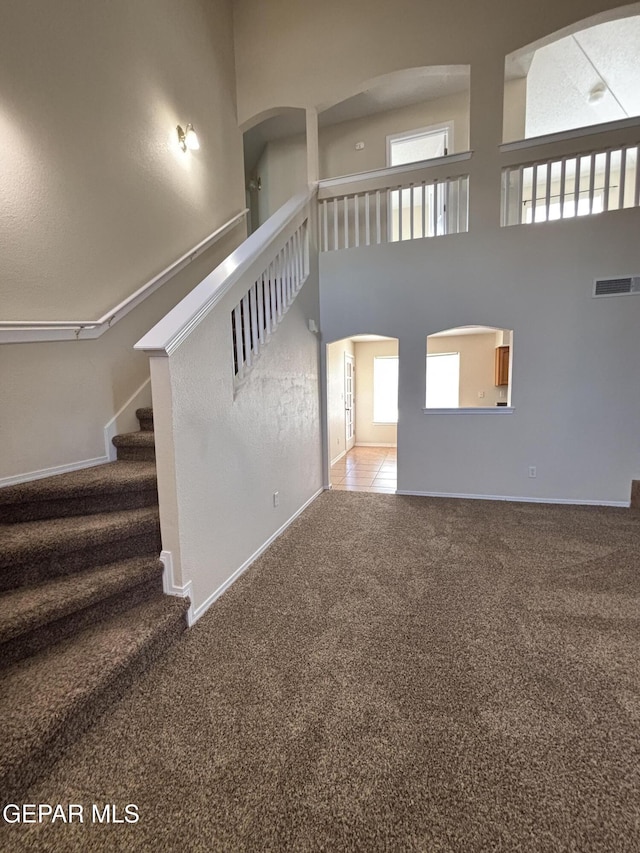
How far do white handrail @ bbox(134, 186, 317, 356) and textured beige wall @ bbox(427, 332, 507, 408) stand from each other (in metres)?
5.31

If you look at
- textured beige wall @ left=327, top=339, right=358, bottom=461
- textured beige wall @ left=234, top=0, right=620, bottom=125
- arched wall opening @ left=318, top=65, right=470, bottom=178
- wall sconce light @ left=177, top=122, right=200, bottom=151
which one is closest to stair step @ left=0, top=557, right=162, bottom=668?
wall sconce light @ left=177, top=122, right=200, bottom=151

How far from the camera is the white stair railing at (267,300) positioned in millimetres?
2678

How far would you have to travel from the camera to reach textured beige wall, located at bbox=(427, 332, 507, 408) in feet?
24.9

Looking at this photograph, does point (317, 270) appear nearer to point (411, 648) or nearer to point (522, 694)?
point (411, 648)

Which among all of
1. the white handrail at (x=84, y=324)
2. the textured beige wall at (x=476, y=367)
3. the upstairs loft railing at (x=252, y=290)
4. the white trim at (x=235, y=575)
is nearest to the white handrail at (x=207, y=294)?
the upstairs loft railing at (x=252, y=290)

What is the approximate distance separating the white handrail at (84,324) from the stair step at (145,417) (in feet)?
2.20

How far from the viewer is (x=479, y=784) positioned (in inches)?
50.3

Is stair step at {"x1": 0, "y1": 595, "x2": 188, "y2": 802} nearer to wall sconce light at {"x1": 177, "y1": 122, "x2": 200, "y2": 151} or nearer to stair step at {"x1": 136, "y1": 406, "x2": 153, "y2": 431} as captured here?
stair step at {"x1": 136, "y1": 406, "x2": 153, "y2": 431}

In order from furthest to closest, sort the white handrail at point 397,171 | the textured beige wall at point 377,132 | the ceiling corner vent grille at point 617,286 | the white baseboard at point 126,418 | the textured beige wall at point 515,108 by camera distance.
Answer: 1. the textured beige wall at point 377,132
2. the textured beige wall at point 515,108
3. the white handrail at point 397,171
4. the ceiling corner vent grille at point 617,286
5. the white baseboard at point 126,418

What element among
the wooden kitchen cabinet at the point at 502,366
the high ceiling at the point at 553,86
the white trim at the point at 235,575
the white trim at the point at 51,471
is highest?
the high ceiling at the point at 553,86

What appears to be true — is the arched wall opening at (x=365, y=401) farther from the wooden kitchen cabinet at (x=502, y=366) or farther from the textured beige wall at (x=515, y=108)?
the textured beige wall at (x=515, y=108)

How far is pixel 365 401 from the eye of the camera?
8.59 metres

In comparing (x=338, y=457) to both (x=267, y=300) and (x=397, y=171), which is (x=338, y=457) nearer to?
(x=267, y=300)

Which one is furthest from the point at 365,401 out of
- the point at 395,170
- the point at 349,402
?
the point at 395,170
